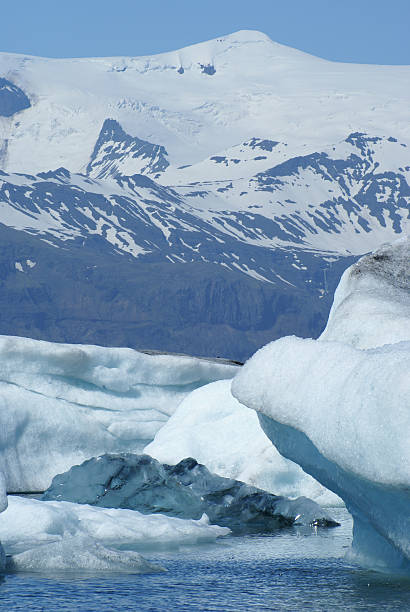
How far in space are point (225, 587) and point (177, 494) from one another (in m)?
4.71

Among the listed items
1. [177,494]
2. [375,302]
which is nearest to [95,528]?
[177,494]

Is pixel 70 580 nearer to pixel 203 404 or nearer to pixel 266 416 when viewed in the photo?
pixel 266 416

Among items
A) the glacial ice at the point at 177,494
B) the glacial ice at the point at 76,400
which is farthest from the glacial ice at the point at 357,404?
the glacial ice at the point at 76,400

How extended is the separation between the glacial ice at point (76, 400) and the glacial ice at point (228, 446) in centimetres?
194

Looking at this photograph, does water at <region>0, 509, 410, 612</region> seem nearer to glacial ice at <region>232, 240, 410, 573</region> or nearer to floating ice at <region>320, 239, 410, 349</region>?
glacial ice at <region>232, 240, 410, 573</region>

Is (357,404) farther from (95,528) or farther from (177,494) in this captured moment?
(177,494)

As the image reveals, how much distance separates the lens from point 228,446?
14.2m

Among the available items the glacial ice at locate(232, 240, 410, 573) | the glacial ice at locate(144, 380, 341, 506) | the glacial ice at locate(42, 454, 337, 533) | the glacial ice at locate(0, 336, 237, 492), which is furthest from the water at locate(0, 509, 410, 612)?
the glacial ice at locate(0, 336, 237, 492)

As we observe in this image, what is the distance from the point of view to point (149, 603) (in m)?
6.39

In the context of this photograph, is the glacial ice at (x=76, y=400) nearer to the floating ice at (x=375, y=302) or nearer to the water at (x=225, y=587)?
the water at (x=225, y=587)

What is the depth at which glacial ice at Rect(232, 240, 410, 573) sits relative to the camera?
554 cm

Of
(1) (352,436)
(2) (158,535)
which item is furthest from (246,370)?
(2) (158,535)

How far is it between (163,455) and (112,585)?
7429 millimetres

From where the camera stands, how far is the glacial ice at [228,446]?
13289 millimetres
